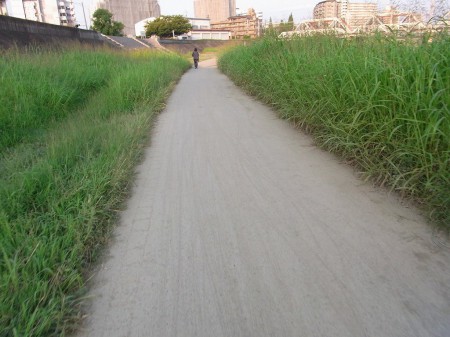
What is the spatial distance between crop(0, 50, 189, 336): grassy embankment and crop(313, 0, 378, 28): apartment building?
12.6ft

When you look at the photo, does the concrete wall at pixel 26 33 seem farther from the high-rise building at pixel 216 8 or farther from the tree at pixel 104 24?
the high-rise building at pixel 216 8

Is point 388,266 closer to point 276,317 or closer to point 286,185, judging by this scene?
point 276,317

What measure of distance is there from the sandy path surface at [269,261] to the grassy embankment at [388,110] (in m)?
A: 0.22

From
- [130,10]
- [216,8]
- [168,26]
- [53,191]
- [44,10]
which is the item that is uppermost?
[216,8]

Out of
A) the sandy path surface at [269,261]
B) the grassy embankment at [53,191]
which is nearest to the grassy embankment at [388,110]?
the sandy path surface at [269,261]

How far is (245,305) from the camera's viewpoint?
171 centimetres

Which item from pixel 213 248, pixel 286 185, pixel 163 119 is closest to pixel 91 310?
pixel 213 248

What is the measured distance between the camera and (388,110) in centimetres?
293

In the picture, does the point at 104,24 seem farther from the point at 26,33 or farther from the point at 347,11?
the point at 347,11

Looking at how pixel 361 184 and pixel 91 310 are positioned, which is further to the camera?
pixel 361 184

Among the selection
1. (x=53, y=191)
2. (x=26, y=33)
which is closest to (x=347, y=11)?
(x=53, y=191)

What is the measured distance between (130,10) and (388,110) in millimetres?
107020

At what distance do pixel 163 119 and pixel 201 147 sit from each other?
2124mm

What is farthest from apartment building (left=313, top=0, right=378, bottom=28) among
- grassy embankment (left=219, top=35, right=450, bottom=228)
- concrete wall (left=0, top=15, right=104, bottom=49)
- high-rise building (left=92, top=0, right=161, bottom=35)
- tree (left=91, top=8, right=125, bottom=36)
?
high-rise building (left=92, top=0, right=161, bottom=35)
